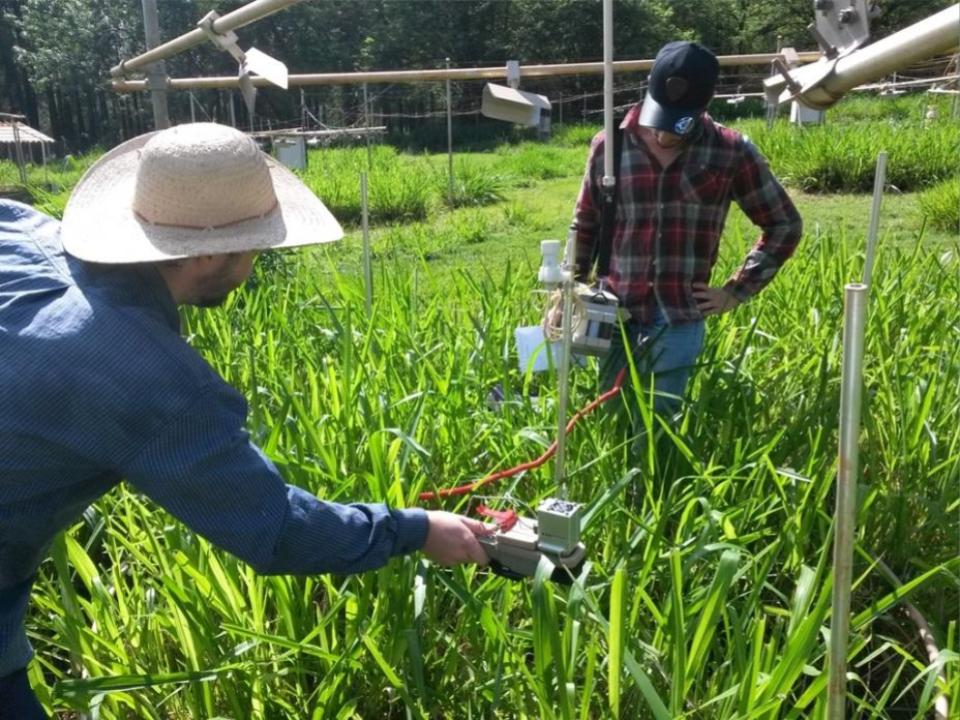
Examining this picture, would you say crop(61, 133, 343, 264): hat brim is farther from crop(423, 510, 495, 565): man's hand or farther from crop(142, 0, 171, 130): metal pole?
crop(142, 0, 171, 130): metal pole

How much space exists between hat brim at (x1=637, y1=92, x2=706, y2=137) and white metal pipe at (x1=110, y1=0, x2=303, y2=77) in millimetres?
787

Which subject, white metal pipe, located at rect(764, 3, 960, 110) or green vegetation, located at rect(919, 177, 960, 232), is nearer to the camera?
white metal pipe, located at rect(764, 3, 960, 110)

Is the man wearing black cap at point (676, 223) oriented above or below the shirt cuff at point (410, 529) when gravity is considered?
above

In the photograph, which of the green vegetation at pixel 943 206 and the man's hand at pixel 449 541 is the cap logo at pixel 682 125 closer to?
the man's hand at pixel 449 541

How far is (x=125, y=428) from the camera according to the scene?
38.2 inches

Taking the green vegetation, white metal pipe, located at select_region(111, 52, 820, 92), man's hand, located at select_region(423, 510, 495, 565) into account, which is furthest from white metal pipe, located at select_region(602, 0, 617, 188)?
the green vegetation

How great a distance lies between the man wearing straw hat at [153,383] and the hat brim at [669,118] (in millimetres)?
933

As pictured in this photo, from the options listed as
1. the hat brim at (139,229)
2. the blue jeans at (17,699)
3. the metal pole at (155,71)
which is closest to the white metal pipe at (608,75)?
the hat brim at (139,229)

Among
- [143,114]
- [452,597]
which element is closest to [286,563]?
[452,597]

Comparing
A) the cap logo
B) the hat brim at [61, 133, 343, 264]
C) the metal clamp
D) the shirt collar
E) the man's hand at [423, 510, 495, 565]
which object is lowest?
the man's hand at [423, 510, 495, 565]

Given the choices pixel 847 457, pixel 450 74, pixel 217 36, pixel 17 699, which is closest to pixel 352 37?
pixel 450 74

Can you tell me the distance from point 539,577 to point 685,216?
44.2 inches

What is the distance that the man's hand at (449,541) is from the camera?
3.85ft

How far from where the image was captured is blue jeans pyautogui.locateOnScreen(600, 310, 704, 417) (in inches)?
82.2
